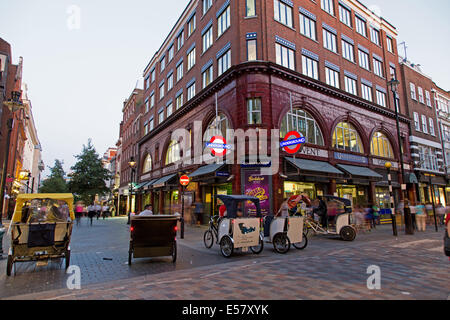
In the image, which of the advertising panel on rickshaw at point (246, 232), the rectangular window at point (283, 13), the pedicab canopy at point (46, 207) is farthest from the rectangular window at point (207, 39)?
the pedicab canopy at point (46, 207)

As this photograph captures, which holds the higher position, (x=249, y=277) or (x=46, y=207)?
(x=46, y=207)

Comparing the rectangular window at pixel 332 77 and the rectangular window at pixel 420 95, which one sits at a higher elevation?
the rectangular window at pixel 420 95

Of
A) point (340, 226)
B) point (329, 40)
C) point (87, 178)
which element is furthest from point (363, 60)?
point (87, 178)

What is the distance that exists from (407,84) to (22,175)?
41.4 metres

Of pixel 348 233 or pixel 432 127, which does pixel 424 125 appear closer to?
pixel 432 127

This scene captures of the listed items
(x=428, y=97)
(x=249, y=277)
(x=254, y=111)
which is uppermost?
(x=428, y=97)

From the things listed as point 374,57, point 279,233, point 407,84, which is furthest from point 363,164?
point 279,233

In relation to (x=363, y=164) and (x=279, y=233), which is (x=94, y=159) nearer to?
(x=363, y=164)

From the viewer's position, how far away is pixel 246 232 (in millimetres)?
9008

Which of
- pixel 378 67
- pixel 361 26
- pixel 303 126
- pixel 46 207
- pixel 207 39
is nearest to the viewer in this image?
pixel 46 207

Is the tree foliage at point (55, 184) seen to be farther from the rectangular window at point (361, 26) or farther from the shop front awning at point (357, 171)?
the rectangular window at point (361, 26)

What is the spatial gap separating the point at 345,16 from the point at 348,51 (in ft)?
11.7

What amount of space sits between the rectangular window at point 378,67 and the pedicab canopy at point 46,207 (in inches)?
1154

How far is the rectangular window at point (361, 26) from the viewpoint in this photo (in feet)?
87.6
